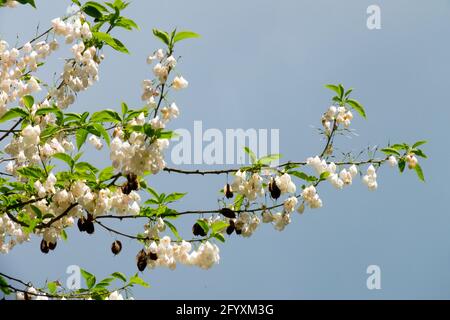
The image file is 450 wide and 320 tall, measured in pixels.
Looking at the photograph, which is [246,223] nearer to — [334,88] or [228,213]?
[228,213]

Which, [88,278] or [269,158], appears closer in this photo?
[269,158]

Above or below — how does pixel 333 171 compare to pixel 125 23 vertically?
below

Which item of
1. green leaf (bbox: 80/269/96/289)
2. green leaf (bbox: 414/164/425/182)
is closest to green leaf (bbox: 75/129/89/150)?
green leaf (bbox: 80/269/96/289)

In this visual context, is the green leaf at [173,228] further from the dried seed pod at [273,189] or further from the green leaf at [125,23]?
the green leaf at [125,23]

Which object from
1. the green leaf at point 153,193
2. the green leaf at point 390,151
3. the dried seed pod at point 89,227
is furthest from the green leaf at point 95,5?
the green leaf at point 390,151

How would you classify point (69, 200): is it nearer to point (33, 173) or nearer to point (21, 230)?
point (33, 173)

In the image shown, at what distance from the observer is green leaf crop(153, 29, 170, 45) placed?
4684mm

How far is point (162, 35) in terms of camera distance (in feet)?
15.4

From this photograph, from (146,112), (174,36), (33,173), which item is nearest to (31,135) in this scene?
(33,173)

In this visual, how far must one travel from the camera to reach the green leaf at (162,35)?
468 centimetres

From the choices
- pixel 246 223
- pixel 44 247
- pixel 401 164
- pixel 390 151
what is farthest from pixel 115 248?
pixel 401 164

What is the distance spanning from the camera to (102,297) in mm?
5734

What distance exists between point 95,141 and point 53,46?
3.21ft
